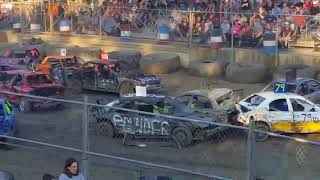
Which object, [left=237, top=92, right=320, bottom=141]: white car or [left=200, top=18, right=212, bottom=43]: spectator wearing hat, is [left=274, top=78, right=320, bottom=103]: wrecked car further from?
[left=200, top=18, right=212, bottom=43]: spectator wearing hat

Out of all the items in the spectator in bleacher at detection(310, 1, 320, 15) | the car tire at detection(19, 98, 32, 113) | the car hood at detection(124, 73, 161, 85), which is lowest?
the car tire at detection(19, 98, 32, 113)

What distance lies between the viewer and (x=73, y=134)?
13734mm

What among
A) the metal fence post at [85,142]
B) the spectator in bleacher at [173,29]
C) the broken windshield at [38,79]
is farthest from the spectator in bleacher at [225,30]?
the metal fence post at [85,142]

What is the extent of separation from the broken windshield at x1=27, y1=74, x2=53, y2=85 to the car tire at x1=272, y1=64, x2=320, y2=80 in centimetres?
863

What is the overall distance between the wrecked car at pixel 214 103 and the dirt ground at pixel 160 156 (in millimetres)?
4738

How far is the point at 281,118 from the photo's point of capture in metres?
19.7

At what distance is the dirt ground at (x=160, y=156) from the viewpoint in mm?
11445

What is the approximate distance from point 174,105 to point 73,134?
6.11 meters

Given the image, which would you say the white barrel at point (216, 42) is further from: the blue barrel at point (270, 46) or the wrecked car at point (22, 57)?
the wrecked car at point (22, 57)

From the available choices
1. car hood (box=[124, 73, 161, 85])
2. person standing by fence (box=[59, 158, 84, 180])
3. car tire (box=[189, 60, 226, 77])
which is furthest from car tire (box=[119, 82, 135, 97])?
person standing by fence (box=[59, 158, 84, 180])

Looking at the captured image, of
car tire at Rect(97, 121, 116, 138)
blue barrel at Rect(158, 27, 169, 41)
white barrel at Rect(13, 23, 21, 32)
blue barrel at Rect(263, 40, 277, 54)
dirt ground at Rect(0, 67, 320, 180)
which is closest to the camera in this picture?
dirt ground at Rect(0, 67, 320, 180)

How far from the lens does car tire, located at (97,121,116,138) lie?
14797 millimetres

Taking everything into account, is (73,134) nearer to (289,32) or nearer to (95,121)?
(95,121)

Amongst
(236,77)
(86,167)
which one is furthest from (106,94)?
(86,167)
